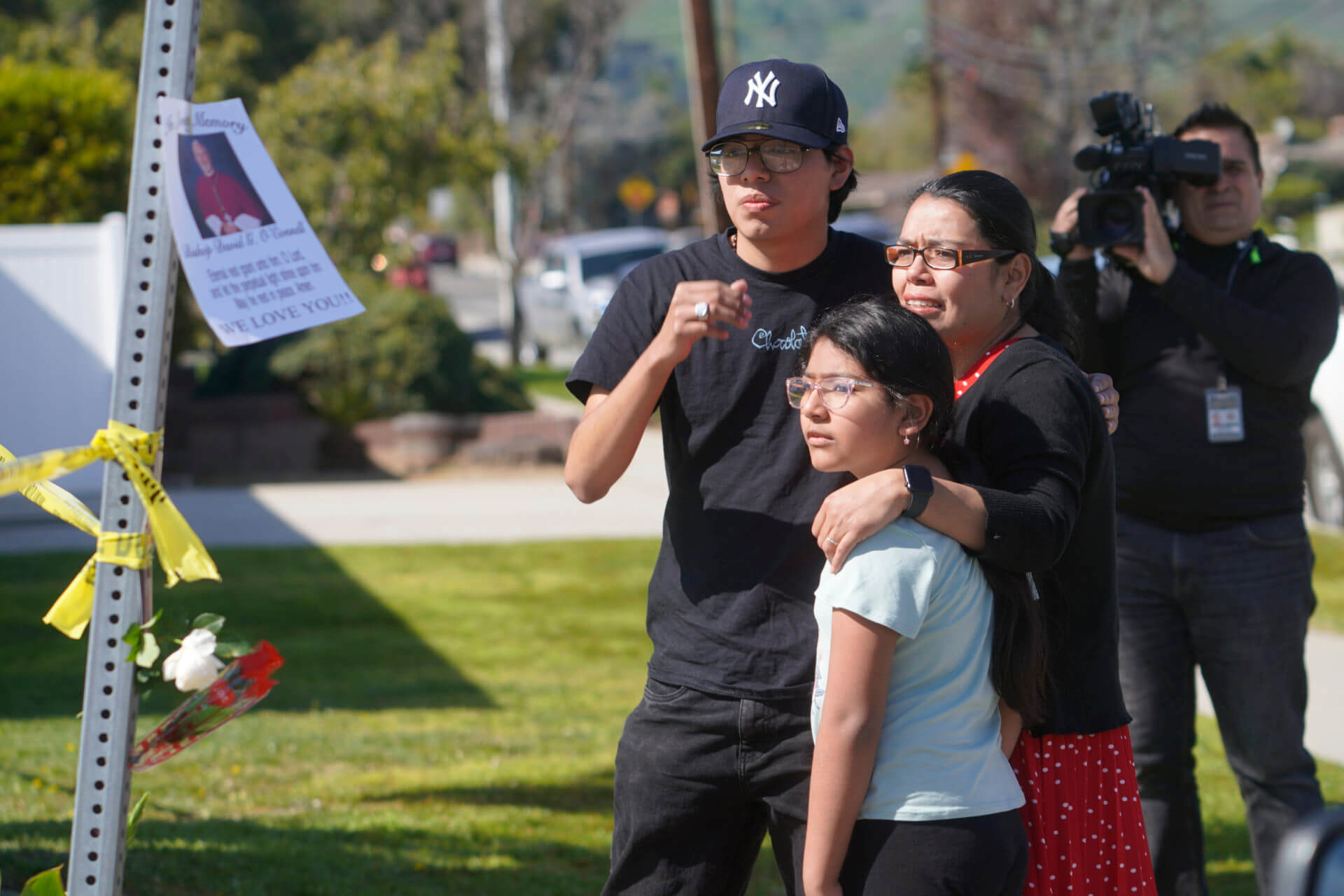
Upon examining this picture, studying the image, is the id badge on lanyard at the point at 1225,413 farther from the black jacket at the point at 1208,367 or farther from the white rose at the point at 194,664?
the white rose at the point at 194,664

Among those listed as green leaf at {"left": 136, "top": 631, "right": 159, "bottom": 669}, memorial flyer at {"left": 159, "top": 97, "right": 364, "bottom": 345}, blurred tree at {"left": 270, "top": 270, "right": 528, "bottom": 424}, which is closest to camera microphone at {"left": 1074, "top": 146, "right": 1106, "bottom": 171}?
memorial flyer at {"left": 159, "top": 97, "right": 364, "bottom": 345}

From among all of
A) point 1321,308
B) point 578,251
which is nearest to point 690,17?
Result: point 1321,308

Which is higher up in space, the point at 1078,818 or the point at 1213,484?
the point at 1213,484

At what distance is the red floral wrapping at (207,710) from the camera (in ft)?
7.29

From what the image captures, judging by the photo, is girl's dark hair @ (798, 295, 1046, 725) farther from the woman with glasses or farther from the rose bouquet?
the rose bouquet

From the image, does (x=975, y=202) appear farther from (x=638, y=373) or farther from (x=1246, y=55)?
(x=1246, y=55)

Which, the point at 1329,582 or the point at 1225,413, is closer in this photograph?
the point at 1225,413

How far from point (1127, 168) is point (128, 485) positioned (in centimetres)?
242

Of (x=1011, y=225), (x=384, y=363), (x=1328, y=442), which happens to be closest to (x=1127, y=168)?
(x=1011, y=225)

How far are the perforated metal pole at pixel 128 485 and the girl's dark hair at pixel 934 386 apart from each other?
0.98 meters

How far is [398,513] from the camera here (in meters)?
11.3

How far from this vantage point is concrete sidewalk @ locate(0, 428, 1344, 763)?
33.5 feet

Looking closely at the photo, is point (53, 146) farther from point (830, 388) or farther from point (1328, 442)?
point (830, 388)

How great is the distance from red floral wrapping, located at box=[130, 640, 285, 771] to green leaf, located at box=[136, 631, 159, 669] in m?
0.08
